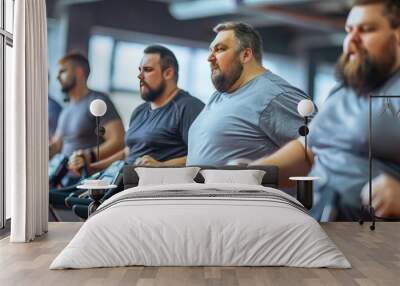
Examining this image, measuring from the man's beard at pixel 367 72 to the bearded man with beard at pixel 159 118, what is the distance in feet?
6.83

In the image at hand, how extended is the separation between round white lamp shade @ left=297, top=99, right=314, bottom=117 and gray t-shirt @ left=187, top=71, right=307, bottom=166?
0.25 metres

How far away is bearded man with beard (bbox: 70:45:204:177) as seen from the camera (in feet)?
26.4

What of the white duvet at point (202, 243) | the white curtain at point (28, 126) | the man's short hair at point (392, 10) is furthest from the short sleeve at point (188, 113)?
the white duvet at point (202, 243)

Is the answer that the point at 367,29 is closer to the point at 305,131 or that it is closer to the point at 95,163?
the point at 305,131

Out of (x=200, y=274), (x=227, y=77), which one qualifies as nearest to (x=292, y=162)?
(x=227, y=77)

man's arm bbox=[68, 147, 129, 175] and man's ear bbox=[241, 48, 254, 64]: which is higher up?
man's ear bbox=[241, 48, 254, 64]

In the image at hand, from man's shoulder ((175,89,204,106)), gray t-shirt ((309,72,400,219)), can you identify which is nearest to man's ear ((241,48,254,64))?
man's shoulder ((175,89,204,106))

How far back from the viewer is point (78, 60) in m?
8.27

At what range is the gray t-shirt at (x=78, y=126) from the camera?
26.9ft

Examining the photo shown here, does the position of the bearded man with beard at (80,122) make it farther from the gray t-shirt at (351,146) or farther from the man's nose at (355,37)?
the man's nose at (355,37)

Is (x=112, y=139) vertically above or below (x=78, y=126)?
below

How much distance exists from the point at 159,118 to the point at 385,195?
10.6ft

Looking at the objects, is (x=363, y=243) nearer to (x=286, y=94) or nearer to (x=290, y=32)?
(x=286, y=94)

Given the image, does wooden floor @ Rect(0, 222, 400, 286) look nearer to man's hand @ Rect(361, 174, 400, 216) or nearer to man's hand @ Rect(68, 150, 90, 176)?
man's hand @ Rect(361, 174, 400, 216)
